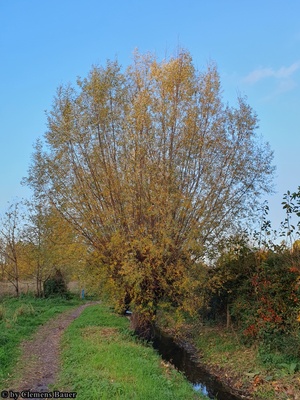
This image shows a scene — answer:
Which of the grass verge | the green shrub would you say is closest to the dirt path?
the grass verge

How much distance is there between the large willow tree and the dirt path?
3175mm

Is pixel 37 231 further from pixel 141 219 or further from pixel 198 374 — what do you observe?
pixel 198 374

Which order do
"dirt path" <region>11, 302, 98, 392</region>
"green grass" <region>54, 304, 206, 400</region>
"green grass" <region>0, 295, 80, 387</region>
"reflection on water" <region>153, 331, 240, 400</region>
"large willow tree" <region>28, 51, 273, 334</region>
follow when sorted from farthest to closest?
"large willow tree" <region>28, 51, 273, 334</region>
"reflection on water" <region>153, 331, 240, 400</region>
"green grass" <region>0, 295, 80, 387</region>
"dirt path" <region>11, 302, 98, 392</region>
"green grass" <region>54, 304, 206, 400</region>

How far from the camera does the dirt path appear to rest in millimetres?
8109

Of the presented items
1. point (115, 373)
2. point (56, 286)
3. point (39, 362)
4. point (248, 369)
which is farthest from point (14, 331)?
point (56, 286)

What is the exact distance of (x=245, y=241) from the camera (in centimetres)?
1444

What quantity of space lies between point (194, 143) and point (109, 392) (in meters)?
8.87

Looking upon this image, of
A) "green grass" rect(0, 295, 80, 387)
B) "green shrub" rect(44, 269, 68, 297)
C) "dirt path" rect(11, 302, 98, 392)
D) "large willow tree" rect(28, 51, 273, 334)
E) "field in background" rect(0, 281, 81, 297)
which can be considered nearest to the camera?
"dirt path" rect(11, 302, 98, 392)

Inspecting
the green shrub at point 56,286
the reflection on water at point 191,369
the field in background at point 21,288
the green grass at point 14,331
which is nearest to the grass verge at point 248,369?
the reflection on water at point 191,369

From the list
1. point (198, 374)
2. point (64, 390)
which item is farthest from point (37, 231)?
point (64, 390)

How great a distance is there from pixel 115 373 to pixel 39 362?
2897 mm

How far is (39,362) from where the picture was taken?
1005cm

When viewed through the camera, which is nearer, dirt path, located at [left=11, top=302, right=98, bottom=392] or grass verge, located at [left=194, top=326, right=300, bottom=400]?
dirt path, located at [left=11, top=302, right=98, bottom=392]

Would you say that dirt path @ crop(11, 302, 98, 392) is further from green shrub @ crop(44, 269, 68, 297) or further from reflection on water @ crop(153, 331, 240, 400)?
green shrub @ crop(44, 269, 68, 297)
